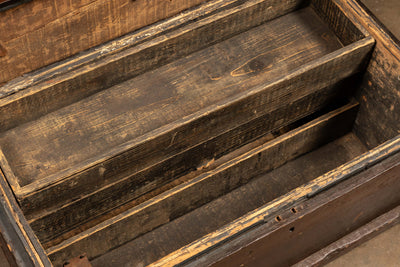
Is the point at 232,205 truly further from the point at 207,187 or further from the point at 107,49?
the point at 107,49

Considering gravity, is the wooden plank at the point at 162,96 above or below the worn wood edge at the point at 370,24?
above

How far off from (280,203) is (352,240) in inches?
31.8

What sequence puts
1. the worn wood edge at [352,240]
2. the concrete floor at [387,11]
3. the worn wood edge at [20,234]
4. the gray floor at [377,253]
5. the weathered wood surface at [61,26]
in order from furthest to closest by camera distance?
the concrete floor at [387,11] → the gray floor at [377,253] → the worn wood edge at [352,240] → the weathered wood surface at [61,26] → the worn wood edge at [20,234]

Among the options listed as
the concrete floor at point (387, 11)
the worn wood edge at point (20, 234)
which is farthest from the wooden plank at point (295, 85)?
the concrete floor at point (387, 11)

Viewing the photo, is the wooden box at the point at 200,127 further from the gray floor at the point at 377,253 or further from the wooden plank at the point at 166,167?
the gray floor at the point at 377,253

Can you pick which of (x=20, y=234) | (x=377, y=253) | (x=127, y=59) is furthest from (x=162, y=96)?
(x=377, y=253)

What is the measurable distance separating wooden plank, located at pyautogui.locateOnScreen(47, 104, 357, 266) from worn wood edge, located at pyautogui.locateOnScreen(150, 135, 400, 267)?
61cm

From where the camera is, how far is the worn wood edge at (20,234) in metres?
2.55

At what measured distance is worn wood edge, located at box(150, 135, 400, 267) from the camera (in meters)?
2.59

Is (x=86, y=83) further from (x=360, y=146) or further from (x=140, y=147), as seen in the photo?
(x=360, y=146)

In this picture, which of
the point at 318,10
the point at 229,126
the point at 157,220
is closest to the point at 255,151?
the point at 229,126

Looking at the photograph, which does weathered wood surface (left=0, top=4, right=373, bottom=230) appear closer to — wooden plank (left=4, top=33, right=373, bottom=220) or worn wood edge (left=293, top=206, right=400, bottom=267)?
wooden plank (left=4, top=33, right=373, bottom=220)

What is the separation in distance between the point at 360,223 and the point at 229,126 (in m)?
0.81

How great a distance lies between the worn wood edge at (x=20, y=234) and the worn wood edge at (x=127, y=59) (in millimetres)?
445
